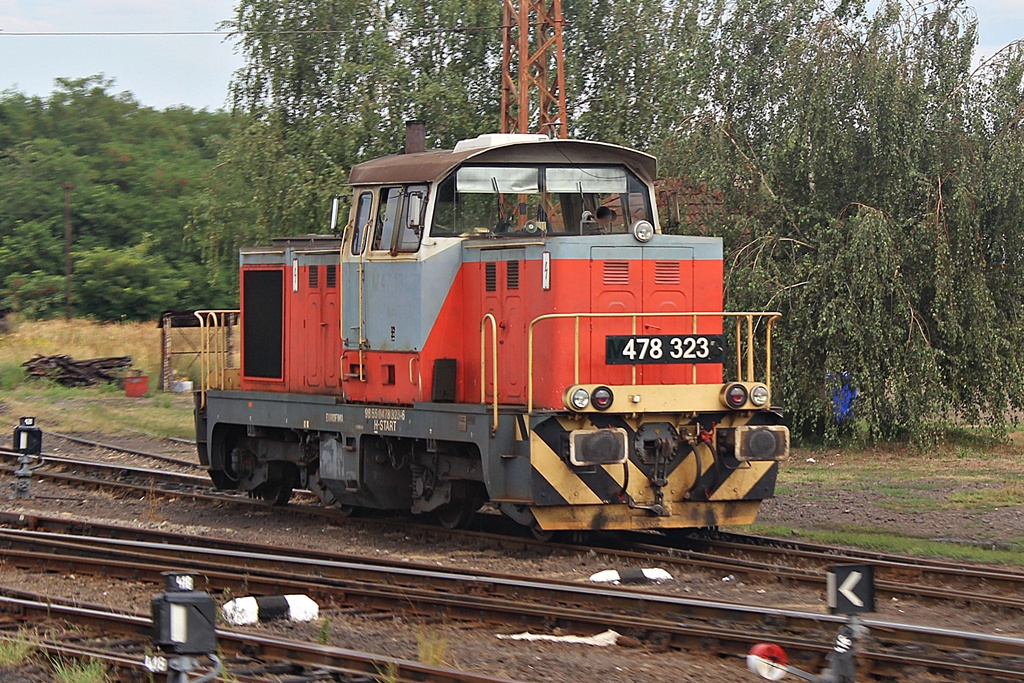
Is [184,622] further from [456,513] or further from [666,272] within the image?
[456,513]

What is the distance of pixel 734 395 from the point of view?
10180mm

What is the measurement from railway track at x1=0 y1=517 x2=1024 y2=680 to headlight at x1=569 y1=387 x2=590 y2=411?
1.46 meters

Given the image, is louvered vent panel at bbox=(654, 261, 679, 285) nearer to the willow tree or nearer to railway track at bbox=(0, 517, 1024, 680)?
railway track at bbox=(0, 517, 1024, 680)

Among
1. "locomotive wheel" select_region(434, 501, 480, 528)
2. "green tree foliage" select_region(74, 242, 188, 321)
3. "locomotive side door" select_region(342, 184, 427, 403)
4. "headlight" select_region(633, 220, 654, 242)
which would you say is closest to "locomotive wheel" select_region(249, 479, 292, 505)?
"locomotive side door" select_region(342, 184, 427, 403)

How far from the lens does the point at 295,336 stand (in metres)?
12.6

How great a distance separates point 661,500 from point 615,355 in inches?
47.8

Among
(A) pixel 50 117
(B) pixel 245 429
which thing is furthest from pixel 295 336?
(A) pixel 50 117

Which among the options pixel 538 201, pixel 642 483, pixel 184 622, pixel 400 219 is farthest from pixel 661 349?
pixel 184 622

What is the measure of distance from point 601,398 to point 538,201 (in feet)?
6.71

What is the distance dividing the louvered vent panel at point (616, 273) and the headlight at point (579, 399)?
1047 mm

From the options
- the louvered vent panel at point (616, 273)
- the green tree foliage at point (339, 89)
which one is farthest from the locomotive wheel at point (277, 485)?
the green tree foliage at point (339, 89)

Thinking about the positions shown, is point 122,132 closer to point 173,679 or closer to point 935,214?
point 935,214

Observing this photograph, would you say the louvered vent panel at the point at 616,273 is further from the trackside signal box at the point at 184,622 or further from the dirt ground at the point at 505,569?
the trackside signal box at the point at 184,622

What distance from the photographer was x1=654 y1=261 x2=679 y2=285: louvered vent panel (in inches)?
410
